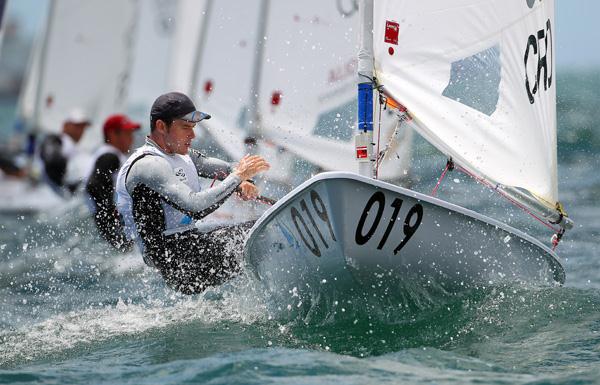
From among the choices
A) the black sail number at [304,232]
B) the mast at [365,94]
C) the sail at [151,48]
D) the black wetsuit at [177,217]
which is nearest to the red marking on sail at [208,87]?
the black wetsuit at [177,217]

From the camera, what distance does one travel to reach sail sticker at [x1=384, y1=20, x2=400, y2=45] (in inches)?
164

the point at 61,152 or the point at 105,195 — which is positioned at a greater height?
the point at 61,152

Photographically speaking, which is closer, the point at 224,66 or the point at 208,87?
the point at 224,66

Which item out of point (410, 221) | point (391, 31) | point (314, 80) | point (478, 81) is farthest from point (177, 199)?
point (314, 80)

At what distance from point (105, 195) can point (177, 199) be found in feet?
7.35

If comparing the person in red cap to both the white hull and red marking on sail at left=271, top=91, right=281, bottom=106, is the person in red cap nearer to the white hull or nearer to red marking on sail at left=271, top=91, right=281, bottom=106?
red marking on sail at left=271, top=91, right=281, bottom=106

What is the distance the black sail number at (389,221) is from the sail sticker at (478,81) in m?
0.71

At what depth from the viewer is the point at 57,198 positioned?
12.4 m

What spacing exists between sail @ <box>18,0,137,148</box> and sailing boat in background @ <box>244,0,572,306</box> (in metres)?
8.99

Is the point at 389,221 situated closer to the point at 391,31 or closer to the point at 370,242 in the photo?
the point at 370,242

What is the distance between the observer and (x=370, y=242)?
12.9ft

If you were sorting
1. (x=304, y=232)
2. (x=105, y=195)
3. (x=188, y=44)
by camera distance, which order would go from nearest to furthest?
(x=304, y=232), (x=105, y=195), (x=188, y=44)

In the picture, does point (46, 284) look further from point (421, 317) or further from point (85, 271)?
point (421, 317)

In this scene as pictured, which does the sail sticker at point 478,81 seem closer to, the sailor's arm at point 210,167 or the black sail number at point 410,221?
the black sail number at point 410,221
